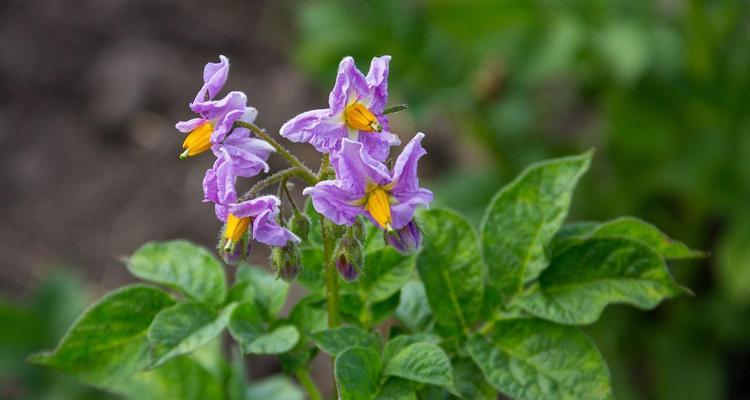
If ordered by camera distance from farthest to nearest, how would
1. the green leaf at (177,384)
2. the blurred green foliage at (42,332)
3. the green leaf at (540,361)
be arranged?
1. the blurred green foliage at (42,332)
2. the green leaf at (177,384)
3. the green leaf at (540,361)

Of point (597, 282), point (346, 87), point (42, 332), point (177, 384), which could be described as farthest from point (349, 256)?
point (42, 332)

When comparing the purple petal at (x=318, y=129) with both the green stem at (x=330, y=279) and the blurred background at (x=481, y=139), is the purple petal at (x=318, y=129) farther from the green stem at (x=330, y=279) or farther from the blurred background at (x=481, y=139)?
the blurred background at (x=481, y=139)

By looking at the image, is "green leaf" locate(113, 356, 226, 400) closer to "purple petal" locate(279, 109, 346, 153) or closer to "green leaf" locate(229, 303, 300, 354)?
"green leaf" locate(229, 303, 300, 354)

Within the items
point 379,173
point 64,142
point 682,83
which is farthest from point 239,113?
point 64,142

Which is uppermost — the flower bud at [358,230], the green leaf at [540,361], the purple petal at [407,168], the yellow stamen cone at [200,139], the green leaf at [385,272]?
the yellow stamen cone at [200,139]

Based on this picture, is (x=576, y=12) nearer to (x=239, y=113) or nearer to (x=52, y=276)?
(x=52, y=276)

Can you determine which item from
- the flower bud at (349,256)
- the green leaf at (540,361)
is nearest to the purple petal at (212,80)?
the flower bud at (349,256)
